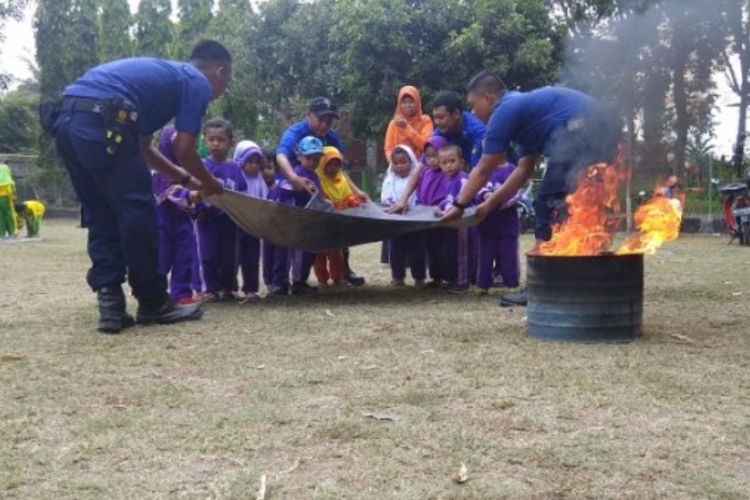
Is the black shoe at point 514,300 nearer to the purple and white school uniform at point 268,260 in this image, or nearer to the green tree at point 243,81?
the purple and white school uniform at point 268,260

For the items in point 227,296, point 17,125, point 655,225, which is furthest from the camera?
point 17,125

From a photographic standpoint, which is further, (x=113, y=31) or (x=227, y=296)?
(x=113, y=31)

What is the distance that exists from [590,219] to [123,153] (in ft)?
9.10

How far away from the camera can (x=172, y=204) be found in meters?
6.25

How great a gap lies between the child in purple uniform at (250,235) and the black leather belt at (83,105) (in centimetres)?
181

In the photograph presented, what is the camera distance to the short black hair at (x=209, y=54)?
5555 mm

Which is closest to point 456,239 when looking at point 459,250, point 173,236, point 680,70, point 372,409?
point 459,250

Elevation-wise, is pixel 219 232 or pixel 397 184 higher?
pixel 397 184

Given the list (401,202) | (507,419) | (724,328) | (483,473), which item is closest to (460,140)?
(401,202)

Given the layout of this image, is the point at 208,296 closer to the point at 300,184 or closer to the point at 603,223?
the point at 300,184

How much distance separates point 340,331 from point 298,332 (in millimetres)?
248

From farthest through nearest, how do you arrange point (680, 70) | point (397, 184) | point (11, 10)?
point (11, 10)
point (680, 70)
point (397, 184)

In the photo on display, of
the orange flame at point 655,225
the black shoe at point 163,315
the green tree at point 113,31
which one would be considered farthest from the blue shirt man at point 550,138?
the green tree at point 113,31

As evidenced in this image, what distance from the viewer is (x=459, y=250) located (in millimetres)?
7098
